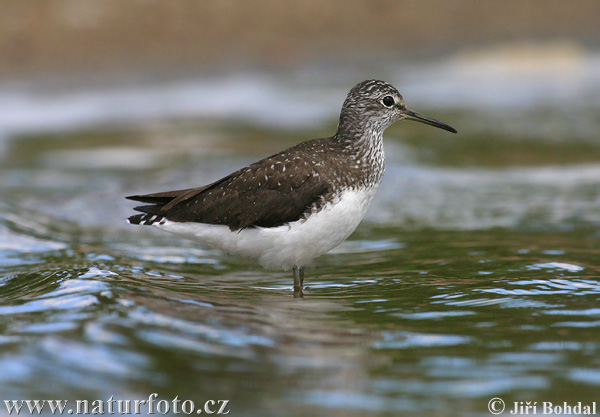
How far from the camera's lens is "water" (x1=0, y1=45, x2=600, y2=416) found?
5426mm

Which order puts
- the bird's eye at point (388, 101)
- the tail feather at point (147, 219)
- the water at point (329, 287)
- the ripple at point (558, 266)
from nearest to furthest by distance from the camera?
the water at point (329, 287) → the ripple at point (558, 266) → the tail feather at point (147, 219) → the bird's eye at point (388, 101)

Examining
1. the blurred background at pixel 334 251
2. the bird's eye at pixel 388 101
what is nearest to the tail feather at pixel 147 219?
the blurred background at pixel 334 251

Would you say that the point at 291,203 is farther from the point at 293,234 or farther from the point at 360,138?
the point at 360,138

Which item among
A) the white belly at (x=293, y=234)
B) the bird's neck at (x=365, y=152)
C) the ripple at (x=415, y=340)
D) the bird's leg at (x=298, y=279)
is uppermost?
the bird's neck at (x=365, y=152)

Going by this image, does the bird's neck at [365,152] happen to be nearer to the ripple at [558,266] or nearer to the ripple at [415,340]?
the ripple at [558,266]

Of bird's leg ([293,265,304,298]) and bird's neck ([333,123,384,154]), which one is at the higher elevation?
bird's neck ([333,123,384,154])

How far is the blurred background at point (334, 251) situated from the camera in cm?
562

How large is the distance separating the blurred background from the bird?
1.46 feet

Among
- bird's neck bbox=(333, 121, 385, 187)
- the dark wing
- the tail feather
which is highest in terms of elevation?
bird's neck bbox=(333, 121, 385, 187)

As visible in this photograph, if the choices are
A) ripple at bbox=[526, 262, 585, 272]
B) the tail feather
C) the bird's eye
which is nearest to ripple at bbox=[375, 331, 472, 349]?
ripple at bbox=[526, 262, 585, 272]

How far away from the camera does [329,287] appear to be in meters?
8.14

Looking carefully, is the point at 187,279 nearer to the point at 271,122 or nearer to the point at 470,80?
the point at 271,122

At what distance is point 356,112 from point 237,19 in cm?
1313

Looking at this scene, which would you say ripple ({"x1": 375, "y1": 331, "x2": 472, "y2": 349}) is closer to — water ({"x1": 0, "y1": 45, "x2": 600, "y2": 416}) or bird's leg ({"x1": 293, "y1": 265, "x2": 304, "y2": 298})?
water ({"x1": 0, "y1": 45, "x2": 600, "y2": 416})
